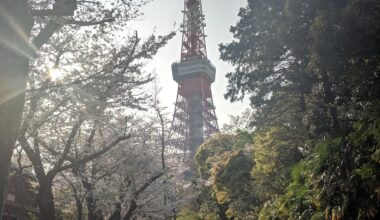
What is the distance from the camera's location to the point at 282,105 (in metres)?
18.1

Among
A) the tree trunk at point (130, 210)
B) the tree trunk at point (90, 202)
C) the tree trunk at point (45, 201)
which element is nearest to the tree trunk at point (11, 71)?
the tree trunk at point (45, 201)

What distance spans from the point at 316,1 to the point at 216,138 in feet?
63.4

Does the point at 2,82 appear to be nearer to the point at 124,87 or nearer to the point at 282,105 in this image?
the point at 124,87

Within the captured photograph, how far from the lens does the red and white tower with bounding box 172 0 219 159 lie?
60.1m

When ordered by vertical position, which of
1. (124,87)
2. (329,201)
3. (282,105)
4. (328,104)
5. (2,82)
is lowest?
(329,201)

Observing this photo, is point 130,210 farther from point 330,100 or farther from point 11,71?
point 11,71

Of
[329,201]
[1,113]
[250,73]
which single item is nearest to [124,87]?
[1,113]

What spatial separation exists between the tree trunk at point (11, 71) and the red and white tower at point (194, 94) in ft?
175

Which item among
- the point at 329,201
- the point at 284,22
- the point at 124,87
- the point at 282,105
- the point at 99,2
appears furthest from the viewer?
the point at 282,105

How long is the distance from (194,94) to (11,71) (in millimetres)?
62632

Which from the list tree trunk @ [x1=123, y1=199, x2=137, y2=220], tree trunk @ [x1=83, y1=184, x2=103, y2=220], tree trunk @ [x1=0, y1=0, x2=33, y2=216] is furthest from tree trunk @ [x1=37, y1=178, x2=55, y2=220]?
tree trunk @ [x1=123, y1=199, x2=137, y2=220]

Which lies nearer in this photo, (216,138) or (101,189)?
(101,189)

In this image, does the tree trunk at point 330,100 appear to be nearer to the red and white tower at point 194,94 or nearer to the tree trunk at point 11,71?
the tree trunk at point 11,71

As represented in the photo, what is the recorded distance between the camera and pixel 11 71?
4.34 metres
